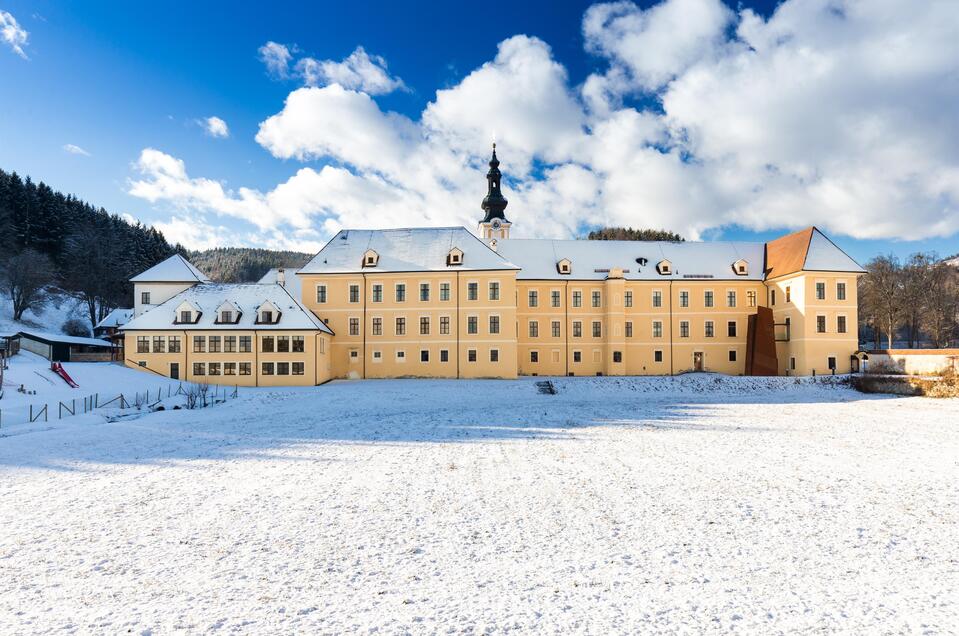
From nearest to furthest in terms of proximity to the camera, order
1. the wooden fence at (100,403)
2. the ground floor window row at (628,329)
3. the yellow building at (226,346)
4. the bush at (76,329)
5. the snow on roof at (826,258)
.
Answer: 1. the wooden fence at (100,403)
2. the yellow building at (226,346)
3. the snow on roof at (826,258)
4. the ground floor window row at (628,329)
5. the bush at (76,329)

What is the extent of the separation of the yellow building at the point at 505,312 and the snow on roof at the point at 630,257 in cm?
13

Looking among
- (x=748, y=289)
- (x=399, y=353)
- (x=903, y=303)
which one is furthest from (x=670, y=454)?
(x=903, y=303)

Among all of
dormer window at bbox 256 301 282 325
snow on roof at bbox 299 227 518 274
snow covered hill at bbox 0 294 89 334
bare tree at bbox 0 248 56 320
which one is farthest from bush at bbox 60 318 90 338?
dormer window at bbox 256 301 282 325

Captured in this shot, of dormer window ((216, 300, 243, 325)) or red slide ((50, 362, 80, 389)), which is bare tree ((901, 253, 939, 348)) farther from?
red slide ((50, 362, 80, 389))

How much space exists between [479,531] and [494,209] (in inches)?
1922

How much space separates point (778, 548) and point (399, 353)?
115 ft

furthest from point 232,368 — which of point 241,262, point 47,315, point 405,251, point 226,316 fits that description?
point 241,262

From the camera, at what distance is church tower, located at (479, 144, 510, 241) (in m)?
54.1

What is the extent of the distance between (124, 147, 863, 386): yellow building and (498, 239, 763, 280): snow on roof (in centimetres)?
13

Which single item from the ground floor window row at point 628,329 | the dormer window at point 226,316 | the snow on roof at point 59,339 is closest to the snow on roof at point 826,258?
the ground floor window row at point 628,329

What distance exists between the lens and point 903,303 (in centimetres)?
6022

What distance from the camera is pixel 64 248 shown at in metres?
68.8

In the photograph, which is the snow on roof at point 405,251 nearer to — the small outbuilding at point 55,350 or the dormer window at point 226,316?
the dormer window at point 226,316

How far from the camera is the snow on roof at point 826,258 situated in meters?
40.8
